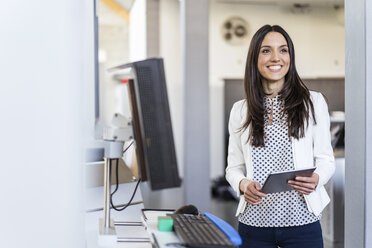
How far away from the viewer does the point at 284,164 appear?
155cm

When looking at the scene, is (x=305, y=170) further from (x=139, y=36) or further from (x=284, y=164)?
(x=139, y=36)

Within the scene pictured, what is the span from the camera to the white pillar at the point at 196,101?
14.5 ft

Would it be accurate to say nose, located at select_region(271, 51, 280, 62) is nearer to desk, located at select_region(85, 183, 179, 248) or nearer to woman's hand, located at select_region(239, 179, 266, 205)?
woman's hand, located at select_region(239, 179, 266, 205)

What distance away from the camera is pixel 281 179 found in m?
1.38

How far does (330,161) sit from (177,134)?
715 cm

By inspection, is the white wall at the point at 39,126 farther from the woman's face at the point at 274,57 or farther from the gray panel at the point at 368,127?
the gray panel at the point at 368,127

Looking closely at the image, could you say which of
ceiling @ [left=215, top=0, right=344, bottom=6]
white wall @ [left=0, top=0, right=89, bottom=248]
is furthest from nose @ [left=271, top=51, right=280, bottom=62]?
ceiling @ [left=215, top=0, right=344, bottom=6]

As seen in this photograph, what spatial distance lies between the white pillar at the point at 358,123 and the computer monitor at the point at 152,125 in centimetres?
89

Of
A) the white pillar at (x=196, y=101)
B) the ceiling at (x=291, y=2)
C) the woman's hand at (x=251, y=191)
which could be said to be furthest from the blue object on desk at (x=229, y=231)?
the ceiling at (x=291, y=2)

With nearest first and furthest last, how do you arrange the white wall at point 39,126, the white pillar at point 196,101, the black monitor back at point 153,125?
the white wall at point 39,126 < the black monitor back at point 153,125 < the white pillar at point 196,101

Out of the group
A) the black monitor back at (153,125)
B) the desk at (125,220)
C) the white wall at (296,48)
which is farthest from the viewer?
the white wall at (296,48)

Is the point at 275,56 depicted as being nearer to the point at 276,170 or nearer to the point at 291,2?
the point at 276,170

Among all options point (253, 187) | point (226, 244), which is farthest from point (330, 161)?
point (226, 244)

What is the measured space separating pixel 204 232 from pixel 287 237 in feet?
→ 2.21
